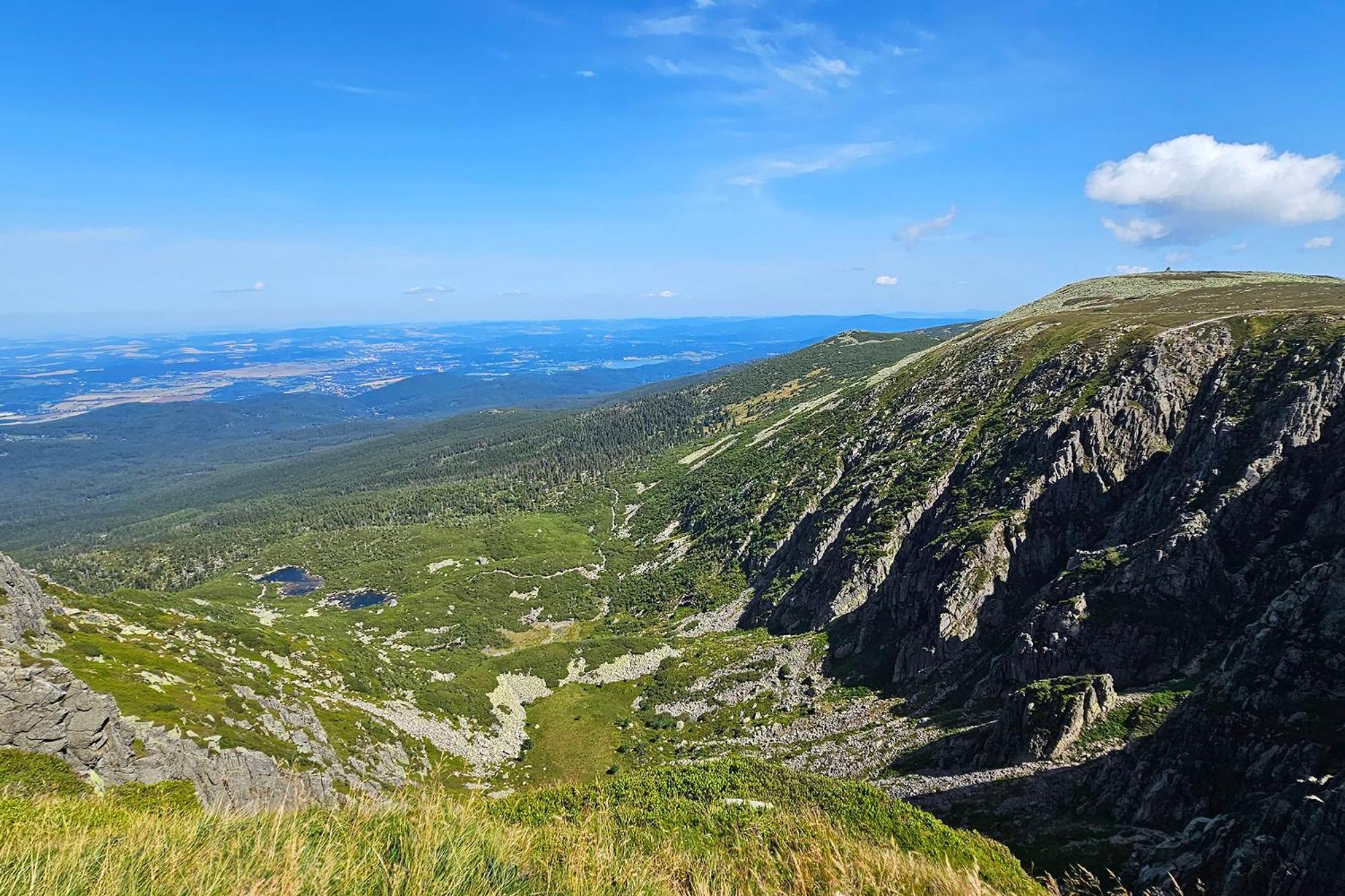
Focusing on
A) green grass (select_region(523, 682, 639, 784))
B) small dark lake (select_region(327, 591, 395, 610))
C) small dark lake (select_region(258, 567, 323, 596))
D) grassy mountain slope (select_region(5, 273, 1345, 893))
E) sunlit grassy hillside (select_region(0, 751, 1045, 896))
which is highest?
sunlit grassy hillside (select_region(0, 751, 1045, 896))

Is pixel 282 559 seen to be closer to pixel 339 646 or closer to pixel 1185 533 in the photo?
pixel 339 646

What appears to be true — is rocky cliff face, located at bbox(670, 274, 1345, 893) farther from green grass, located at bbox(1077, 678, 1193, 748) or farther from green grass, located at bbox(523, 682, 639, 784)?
green grass, located at bbox(523, 682, 639, 784)

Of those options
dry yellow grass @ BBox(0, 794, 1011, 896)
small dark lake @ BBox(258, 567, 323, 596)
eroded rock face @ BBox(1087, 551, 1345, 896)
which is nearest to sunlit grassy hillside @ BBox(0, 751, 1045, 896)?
dry yellow grass @ BBox(0, 794, 1011, 896)

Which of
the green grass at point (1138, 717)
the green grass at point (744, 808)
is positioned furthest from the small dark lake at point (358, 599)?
the green grass at point (1138, 717)

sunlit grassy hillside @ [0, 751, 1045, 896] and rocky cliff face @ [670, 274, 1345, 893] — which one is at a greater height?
sunlit grassy hillside @ [0, 751, 1045, 896]

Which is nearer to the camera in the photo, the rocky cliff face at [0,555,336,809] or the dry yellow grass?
the dry yellow grass

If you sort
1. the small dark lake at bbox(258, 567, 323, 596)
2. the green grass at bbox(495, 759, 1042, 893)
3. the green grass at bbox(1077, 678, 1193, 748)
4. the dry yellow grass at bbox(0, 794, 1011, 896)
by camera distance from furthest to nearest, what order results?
the small dark lake at bbox(258, 567, 323, 596) < the green grass at bbox(1077, 678, 1193, 748) < the green grass at bbox(495, 759, 1042, 893) < the dry yellow grass at bbox(0, 794, 1011, 896)

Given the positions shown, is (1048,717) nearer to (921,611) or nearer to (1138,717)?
(1138,717)

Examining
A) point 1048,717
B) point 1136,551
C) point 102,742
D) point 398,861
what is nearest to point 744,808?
point 398,861
